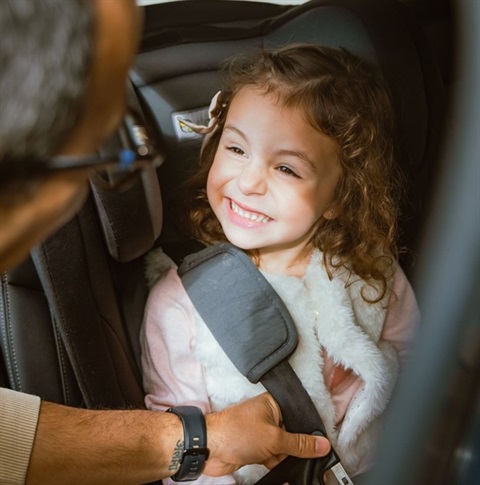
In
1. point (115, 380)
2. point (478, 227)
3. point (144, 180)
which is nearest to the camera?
point (478, 227)

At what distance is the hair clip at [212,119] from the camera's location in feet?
4.70

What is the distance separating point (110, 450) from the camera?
4.04 ft

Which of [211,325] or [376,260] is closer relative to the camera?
[211,325]

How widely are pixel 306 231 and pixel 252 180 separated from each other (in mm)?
183

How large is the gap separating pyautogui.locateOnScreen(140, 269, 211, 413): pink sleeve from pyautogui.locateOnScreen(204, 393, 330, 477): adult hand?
79mm

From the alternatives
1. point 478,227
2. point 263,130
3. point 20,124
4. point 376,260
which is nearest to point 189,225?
point 263,130

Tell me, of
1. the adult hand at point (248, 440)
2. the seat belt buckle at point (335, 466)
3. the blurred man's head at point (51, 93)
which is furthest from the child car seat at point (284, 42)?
the blurred man's head at point (51, 93)

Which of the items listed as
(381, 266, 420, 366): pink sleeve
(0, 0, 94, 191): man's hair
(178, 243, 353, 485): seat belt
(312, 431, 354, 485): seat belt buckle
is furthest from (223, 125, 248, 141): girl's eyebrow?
(0, 0, 94, 191): man's hair

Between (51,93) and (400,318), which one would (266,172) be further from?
(51,93)

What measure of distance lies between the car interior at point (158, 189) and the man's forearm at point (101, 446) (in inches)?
2.7

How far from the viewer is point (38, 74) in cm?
65

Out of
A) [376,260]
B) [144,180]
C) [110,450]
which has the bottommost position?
[110,450]

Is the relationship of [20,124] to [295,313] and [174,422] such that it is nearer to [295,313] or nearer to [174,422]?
[174,422]

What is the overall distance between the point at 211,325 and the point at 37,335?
1.07 feet
